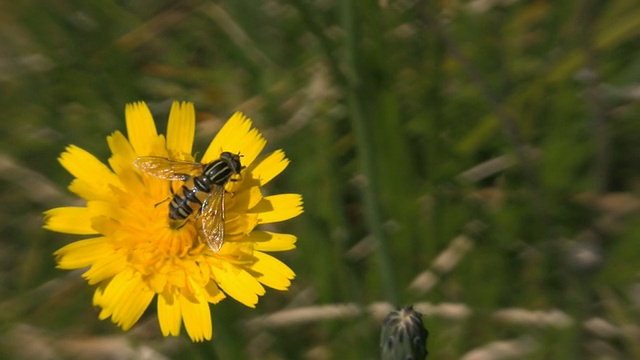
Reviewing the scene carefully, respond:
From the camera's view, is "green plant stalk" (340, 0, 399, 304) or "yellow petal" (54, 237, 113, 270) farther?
"green plant stalk" (340, 0, 399, 304)

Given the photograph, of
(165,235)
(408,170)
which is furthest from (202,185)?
(408,170)

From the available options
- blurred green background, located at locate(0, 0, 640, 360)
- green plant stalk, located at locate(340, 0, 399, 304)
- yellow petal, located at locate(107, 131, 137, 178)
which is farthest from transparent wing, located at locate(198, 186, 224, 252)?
blurred green background, located at locate(0, 0, 640, 360)

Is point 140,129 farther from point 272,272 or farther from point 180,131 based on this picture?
point 272,272

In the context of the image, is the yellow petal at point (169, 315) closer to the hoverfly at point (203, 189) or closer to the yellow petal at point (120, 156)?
the hoverfly at point (203, 189)

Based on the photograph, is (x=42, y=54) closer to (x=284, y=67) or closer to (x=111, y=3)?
(x=111, y=3)

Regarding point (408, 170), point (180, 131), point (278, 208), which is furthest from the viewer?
point (408, 170)

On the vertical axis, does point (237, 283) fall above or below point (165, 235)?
below

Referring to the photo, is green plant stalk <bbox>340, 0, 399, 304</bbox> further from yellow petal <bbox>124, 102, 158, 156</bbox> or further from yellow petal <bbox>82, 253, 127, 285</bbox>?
yellow petal <bbox>82, 253, 127, 285</bbox>
